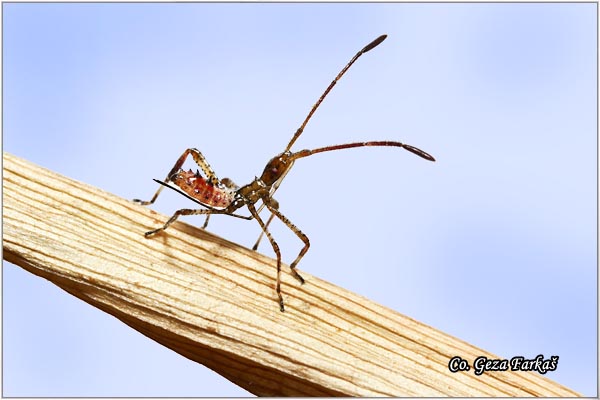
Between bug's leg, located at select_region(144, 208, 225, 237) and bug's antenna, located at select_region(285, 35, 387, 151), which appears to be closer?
bug's leg, located at select_region(144, 208, 225, 237)

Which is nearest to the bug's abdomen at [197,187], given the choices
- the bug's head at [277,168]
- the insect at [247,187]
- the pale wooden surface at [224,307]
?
the insect at [247,187]

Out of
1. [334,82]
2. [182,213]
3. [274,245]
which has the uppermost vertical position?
[334,82]

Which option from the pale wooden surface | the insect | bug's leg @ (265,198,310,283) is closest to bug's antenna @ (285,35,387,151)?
the insect

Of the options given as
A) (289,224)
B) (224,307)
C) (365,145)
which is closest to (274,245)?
(289,224)

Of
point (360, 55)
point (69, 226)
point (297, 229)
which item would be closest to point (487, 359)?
point (297, 229)

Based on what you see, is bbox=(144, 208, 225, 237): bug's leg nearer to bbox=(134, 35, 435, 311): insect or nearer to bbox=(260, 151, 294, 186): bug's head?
bbox=(134, 35, 435, 311): insect

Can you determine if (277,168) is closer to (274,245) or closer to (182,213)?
(274,245)

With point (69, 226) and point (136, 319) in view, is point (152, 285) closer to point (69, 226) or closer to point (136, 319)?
point (136, 319)
